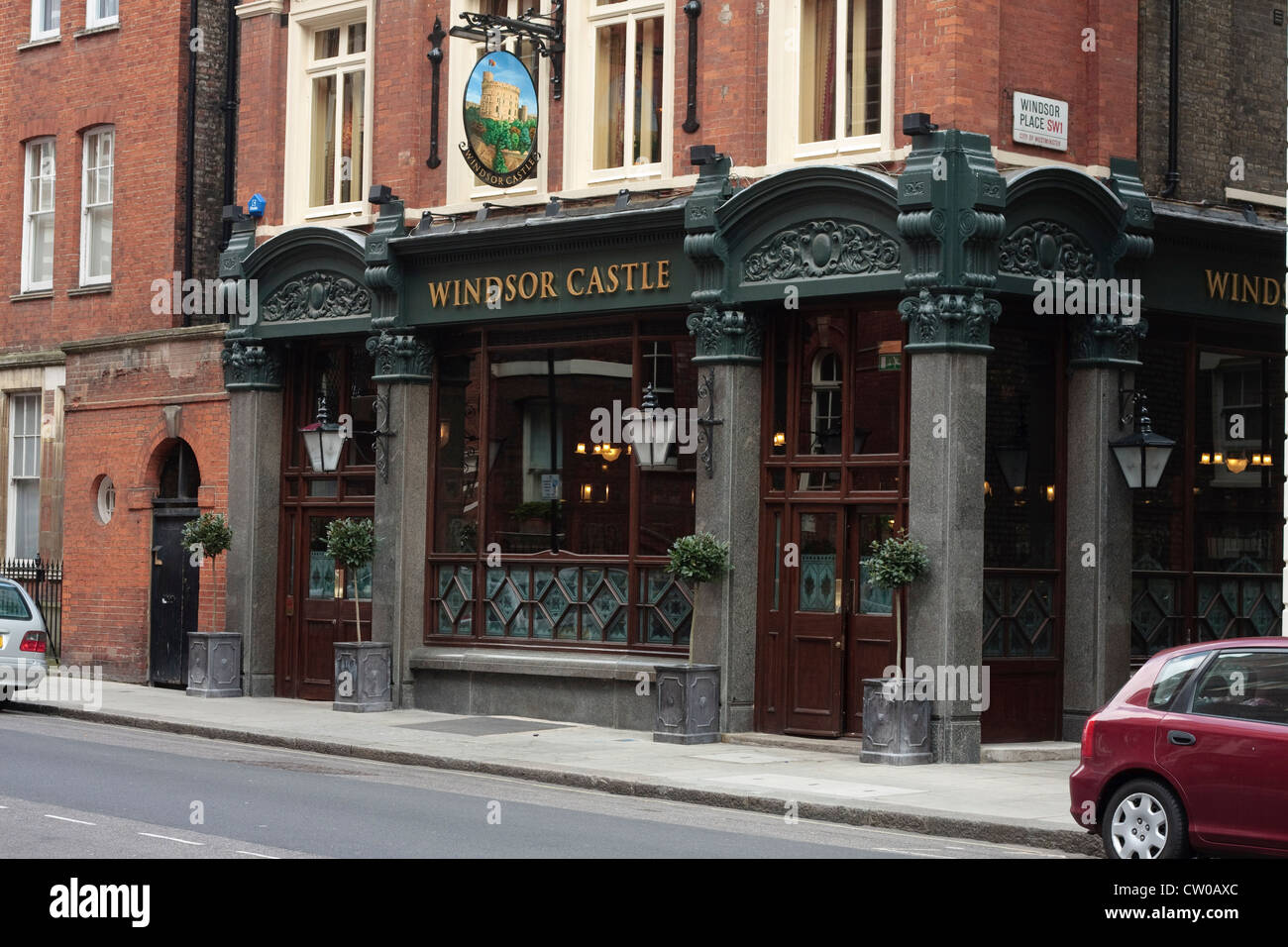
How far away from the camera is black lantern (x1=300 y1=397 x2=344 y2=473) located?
22.1 meters

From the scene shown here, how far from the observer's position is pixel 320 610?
77.4 ft

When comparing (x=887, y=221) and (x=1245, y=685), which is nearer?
(x=1245, y=685)

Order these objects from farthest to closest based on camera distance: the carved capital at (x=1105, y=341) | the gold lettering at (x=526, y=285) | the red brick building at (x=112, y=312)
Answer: the red brick building at (x=112, y=312)
the gold lettering at (x=526, y=285)
the carved capital at (x=1105, y=341)

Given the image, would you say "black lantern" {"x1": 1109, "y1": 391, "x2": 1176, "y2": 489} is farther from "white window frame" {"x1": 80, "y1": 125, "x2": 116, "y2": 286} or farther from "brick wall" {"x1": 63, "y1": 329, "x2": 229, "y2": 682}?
"white window frame" {"x1": 80, "y1": 125, "x2": 116, "y2": 286}

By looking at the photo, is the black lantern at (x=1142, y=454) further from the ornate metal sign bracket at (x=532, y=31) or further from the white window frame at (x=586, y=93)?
the ornate metal sign bracket at (x=532, y=31)

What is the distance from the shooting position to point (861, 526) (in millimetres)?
18734

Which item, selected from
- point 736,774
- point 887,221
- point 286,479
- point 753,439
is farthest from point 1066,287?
point 286,479

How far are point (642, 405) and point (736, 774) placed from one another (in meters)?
4.75

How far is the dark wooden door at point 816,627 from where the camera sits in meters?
18.7

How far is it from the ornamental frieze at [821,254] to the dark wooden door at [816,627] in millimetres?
2373

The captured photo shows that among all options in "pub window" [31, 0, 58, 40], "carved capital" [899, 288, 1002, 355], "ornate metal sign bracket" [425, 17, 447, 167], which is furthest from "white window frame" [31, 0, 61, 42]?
"carved capital" [899, 288, 1002, 355]

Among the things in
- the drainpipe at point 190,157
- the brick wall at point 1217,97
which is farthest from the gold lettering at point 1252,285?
the drainpipe at point 190,157

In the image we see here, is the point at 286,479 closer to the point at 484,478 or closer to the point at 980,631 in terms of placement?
the point at 484,478
